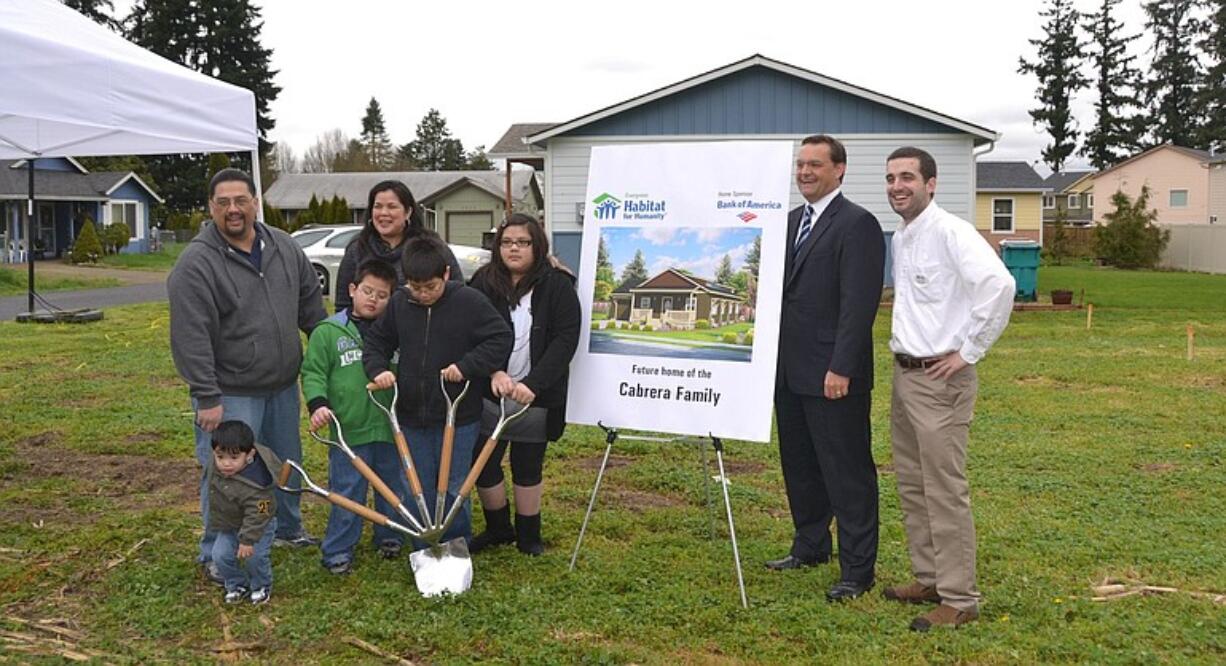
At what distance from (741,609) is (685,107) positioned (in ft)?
50.4

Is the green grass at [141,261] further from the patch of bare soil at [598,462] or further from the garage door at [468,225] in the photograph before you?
the patch of bare soil at [598,462]

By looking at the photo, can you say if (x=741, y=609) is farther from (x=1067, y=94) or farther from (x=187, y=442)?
(x=1067, y=94)

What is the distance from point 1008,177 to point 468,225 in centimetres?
2256

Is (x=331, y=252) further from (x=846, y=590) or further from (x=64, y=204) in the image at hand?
(x=64, y=204)

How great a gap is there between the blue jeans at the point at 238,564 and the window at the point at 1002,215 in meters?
42.1

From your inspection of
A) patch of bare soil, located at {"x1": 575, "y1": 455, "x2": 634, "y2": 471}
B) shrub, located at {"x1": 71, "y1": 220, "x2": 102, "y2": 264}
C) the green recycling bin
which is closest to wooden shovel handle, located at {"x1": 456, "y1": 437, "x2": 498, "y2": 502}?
patch of bare soil, located at {"x1": 575, "y1": 455, "x2": 634, "y2": 471}

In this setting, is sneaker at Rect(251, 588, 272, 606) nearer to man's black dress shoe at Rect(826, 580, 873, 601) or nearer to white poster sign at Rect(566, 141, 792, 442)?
white poster sign at Rect(566, 141, 792, 442)

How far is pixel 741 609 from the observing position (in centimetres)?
451

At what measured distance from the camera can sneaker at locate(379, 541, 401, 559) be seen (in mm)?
5188

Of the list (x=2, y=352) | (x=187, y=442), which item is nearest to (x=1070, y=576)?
(x=187, y=442)

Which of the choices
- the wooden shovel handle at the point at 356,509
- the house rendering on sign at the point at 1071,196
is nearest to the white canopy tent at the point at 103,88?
the wooden shovel handle at the point at 356,509

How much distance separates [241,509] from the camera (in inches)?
178

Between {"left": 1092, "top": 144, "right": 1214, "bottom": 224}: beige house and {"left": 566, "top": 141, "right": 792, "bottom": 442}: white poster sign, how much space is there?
4940 cm

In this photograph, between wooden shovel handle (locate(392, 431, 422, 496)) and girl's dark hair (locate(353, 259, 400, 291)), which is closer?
wooden shovel handle (locate(392, 431, 422, 496))
